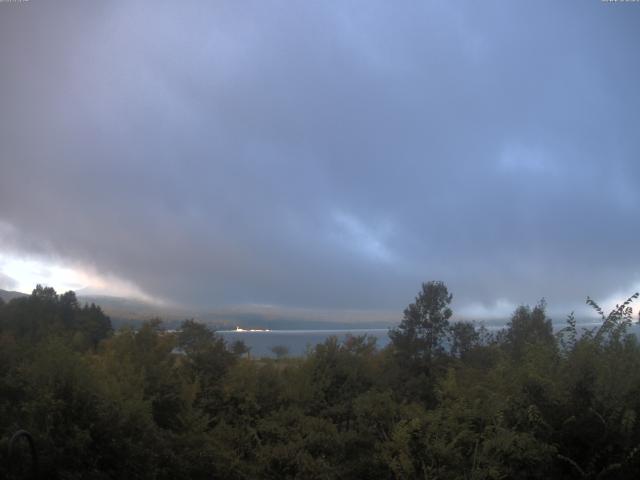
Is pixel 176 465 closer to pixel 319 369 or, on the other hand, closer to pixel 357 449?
pixel 357 449

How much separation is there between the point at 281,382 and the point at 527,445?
9.50m

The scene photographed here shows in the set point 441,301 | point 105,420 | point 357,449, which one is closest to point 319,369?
point 357,449

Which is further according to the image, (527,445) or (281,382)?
(281,382)

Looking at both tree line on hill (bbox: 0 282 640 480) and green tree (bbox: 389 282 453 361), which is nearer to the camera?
tree line on hill (bbox: 0 282 640 480)

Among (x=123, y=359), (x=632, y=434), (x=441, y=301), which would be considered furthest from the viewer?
(x=441, y=301)

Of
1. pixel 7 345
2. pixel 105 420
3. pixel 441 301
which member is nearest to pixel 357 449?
pixel 105 420

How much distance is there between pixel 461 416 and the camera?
936 cm

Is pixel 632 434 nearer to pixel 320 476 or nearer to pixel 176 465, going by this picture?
pixel 320 476

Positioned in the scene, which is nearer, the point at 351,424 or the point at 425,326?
the point at 351,424

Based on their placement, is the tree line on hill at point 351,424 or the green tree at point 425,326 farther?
Answer: the green tree at point 425,326

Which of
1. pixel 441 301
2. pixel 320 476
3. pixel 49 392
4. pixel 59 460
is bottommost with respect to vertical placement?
pixel 320 476

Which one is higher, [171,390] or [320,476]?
[171,390]

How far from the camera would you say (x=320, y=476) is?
32.7 ft

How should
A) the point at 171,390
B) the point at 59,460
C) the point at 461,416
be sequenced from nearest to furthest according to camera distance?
1. the point at 59,460
2. the point at 461,416
3. the point at 171,390
